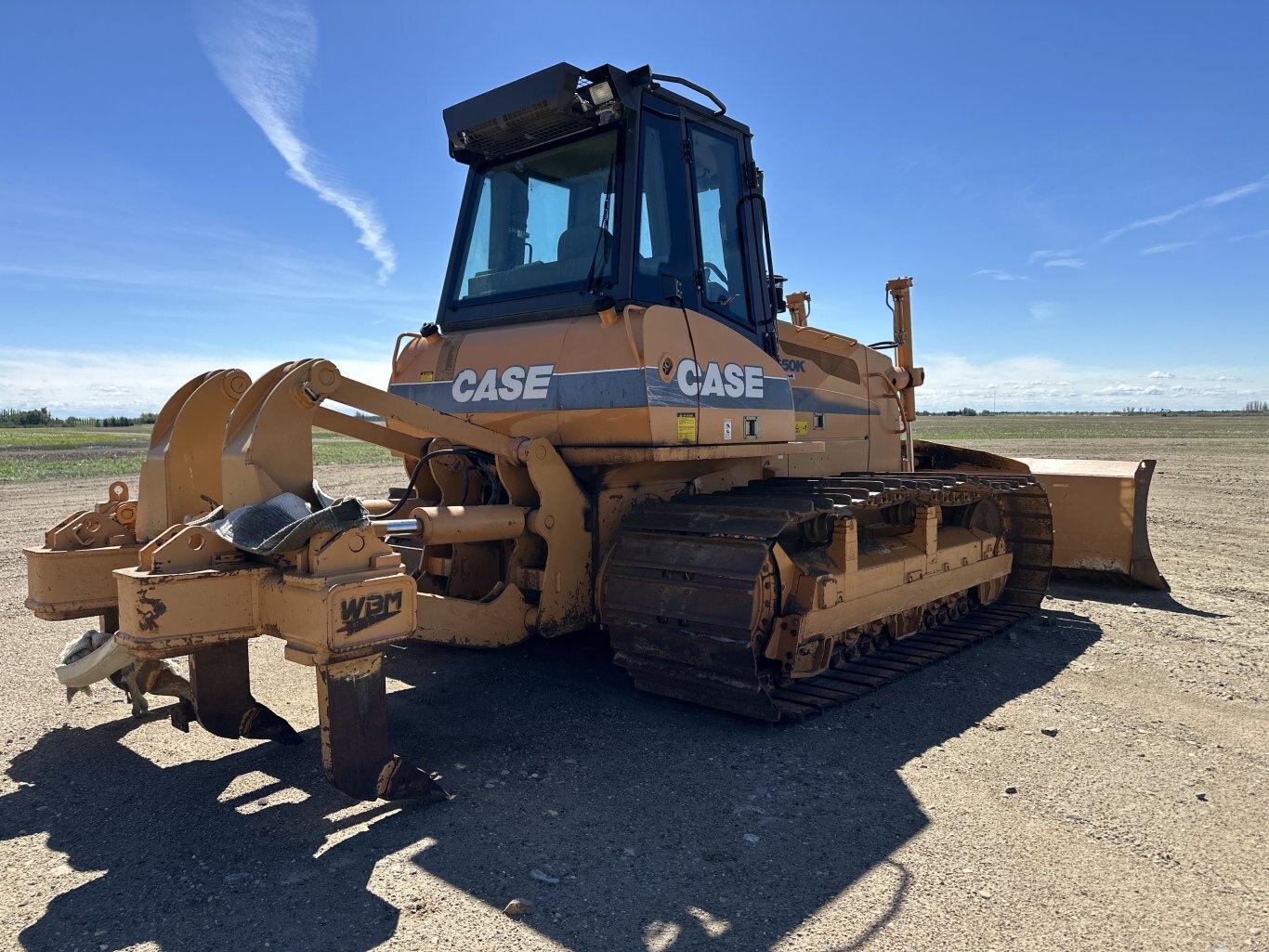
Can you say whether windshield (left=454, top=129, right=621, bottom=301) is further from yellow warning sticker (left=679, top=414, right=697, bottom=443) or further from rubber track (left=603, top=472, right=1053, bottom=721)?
rubber track (left=603, top=472, right=1053, bottom=721)

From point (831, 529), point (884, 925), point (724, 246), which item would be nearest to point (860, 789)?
point (884, 925)

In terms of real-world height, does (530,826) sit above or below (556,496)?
below

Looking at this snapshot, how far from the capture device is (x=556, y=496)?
508 centimetres

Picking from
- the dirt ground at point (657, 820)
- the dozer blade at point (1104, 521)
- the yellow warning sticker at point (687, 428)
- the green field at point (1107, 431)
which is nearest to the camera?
the dirt ground at point (657, 820)

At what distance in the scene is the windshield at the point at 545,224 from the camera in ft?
17.6

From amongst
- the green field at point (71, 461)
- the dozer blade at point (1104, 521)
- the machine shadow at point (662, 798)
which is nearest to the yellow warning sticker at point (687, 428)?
the machine shadow at point (662, 798)

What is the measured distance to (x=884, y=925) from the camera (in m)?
2.99

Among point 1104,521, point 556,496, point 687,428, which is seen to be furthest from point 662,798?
point 1104,521

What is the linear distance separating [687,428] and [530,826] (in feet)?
7.58

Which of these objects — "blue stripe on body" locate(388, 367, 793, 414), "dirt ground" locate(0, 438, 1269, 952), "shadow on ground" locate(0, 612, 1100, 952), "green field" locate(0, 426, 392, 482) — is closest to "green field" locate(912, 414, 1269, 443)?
"green field" locate(0, 426, 392, 482)

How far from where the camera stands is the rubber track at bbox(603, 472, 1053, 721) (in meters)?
4.62

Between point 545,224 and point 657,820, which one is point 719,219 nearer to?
point 545,224

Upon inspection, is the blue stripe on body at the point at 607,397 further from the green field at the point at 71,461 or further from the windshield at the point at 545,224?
the green field at the point at 71,461

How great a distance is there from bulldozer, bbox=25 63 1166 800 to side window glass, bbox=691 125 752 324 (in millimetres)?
20
